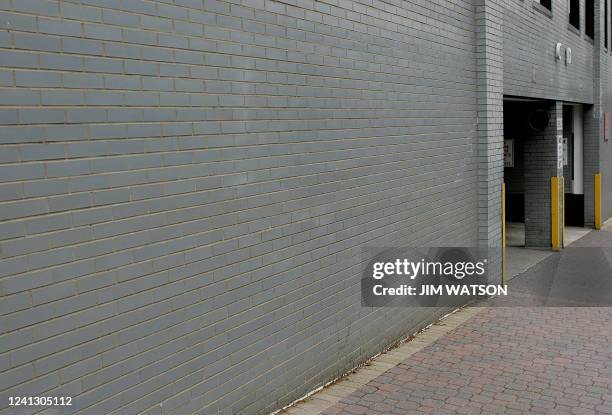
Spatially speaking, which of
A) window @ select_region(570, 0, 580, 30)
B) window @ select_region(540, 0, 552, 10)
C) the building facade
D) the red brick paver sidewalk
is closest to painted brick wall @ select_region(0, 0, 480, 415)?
the building facade

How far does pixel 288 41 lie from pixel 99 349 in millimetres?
2694

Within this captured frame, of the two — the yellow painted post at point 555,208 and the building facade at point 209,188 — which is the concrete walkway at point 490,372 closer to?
the building facade at point 209,188

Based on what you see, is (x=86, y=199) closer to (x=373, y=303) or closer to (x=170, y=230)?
(x=170, y=230)

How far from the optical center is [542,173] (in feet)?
43.1

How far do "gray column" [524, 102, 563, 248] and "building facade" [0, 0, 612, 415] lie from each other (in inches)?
218

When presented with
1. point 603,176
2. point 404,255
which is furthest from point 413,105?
point 603,176

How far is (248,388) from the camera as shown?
4.84m

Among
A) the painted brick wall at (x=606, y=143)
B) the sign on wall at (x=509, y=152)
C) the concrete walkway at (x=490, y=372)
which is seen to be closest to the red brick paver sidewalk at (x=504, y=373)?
the concrete walkway at (x=490, y=372)

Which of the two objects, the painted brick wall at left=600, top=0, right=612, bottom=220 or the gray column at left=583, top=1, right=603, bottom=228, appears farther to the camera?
the painted brick wall at left=600, top=0, right=612, bottom=220

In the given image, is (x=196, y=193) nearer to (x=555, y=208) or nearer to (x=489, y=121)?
(x=489, y=121)

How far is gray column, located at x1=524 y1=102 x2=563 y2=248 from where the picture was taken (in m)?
13.0

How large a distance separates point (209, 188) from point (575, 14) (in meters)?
13.1

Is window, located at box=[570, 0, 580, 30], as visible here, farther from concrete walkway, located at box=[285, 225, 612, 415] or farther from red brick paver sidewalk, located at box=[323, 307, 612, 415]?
red brick paver sidewalk, located at box=[323, 307, 612, 415]

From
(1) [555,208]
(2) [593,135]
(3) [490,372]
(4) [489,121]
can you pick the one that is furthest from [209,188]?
(2) [593,135]
